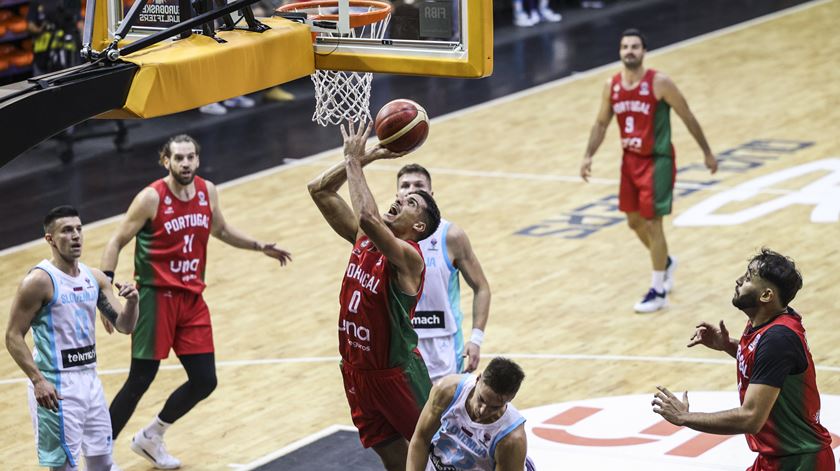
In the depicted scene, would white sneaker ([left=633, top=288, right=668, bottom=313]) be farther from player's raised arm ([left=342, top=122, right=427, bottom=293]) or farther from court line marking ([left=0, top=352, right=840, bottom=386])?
player's raised arm ([left=342, top=122, right=427, bottom=293])

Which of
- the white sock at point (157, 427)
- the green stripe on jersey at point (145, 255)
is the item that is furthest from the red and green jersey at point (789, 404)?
the green stripe on jersey at point (145, 255)

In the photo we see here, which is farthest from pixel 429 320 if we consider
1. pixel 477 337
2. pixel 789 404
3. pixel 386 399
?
pixel 789 404

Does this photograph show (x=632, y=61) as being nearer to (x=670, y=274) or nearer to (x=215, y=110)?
(x=670, y=274)

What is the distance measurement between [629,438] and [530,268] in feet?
12.3

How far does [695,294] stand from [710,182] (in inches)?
130

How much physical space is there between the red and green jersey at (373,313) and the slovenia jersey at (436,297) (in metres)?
0.88

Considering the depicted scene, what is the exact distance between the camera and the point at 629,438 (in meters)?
8.94

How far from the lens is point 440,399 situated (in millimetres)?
6406

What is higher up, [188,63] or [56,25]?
[188,63]

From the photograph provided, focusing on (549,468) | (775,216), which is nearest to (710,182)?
(775,216)

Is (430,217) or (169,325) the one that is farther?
(169,325)

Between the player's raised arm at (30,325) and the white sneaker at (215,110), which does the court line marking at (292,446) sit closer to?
the player's raised arm at (30,325)

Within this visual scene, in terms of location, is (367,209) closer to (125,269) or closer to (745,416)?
(745,416)

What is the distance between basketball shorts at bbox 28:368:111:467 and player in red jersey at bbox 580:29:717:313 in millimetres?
4847
